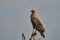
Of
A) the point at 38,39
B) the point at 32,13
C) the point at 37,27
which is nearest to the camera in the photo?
the point at 38,39

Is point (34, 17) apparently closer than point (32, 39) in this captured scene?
No

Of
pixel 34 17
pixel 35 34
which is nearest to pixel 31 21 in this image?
pixel 34 17

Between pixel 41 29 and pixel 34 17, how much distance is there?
24 cm

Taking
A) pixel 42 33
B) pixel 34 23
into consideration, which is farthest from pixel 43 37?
pixel 34 23

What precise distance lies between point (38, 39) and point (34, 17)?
1.27ft

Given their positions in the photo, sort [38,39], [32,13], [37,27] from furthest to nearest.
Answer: [32,13] → [37,27] → [38,39]

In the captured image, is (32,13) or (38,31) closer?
(38,31)

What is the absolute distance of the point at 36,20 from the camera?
9.38 feet

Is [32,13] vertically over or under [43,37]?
over

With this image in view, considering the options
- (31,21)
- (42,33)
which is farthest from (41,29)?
(31,21)

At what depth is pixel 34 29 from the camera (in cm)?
284

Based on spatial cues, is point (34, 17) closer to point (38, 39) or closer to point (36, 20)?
point (36, 20)

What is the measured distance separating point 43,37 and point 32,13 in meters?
0.43

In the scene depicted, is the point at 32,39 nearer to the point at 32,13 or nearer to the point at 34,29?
the point at 34,29
